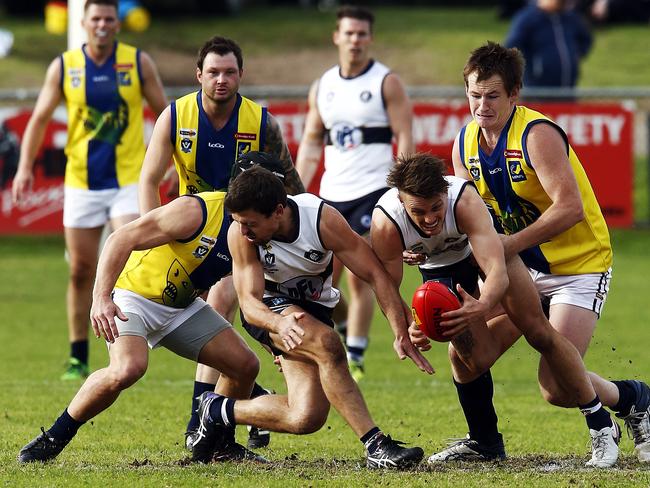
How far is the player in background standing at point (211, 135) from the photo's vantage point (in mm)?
7348

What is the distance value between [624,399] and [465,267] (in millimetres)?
1096

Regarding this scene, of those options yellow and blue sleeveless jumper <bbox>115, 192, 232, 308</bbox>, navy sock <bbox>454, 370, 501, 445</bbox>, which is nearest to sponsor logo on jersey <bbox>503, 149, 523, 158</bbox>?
navy sock <bbox>454, 370, 501, 445</bbox>

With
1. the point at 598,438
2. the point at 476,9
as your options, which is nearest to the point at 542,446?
the point at 598,438

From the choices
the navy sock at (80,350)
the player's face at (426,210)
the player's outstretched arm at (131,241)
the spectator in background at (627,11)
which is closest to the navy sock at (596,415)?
the player's face at (426,210)

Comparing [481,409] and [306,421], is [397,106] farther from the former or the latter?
[306,421]

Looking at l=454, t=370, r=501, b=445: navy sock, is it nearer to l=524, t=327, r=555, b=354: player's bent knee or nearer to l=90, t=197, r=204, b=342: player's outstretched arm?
l=524, t=327, r=555, b=354: player's bent knee

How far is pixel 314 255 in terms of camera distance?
250 inches

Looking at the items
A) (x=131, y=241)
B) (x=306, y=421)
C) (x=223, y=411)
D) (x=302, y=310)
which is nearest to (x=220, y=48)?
(x=131, y=241)

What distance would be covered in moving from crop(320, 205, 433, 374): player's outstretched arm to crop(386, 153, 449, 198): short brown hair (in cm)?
34

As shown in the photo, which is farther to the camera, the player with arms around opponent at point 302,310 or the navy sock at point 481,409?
the navy sock at point 481,409

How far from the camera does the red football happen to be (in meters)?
6.09

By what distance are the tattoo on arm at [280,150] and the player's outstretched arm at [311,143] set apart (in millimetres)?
2521

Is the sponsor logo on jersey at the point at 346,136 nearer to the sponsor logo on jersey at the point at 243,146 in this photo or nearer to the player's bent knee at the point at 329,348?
the sponsor logo on jersey at the point at 243,146

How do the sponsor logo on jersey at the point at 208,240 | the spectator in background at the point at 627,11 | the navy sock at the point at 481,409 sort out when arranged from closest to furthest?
the sponsor logo on jersey at the point at 208,240 < the navy sock at the point at 481,409 < the spectator in background at the point at 627,11
